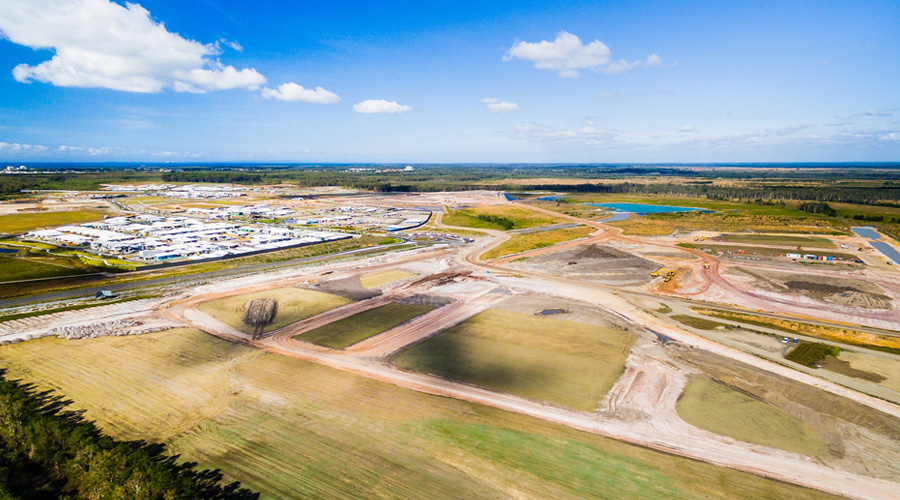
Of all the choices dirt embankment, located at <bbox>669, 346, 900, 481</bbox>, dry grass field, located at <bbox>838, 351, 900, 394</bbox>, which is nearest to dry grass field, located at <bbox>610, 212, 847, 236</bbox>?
dry grass field, located at <bbox>838, 351, 900, 394</bbox>

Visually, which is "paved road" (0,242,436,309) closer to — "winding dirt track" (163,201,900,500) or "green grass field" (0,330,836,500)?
"winding dirt track" (163,201,900,500)

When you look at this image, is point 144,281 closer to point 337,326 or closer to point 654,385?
point 337,326

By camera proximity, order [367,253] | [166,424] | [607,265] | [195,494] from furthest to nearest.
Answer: [367,253], [607,265], [166,424], [195,494]

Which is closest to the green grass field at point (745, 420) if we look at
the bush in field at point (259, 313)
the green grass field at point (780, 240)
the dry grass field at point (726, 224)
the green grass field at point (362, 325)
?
the green grass field at point (362, 325)

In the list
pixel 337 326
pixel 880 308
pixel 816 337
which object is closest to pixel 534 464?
pixel 337 326

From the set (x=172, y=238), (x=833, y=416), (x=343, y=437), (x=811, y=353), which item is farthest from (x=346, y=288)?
(x=172, y=238)
